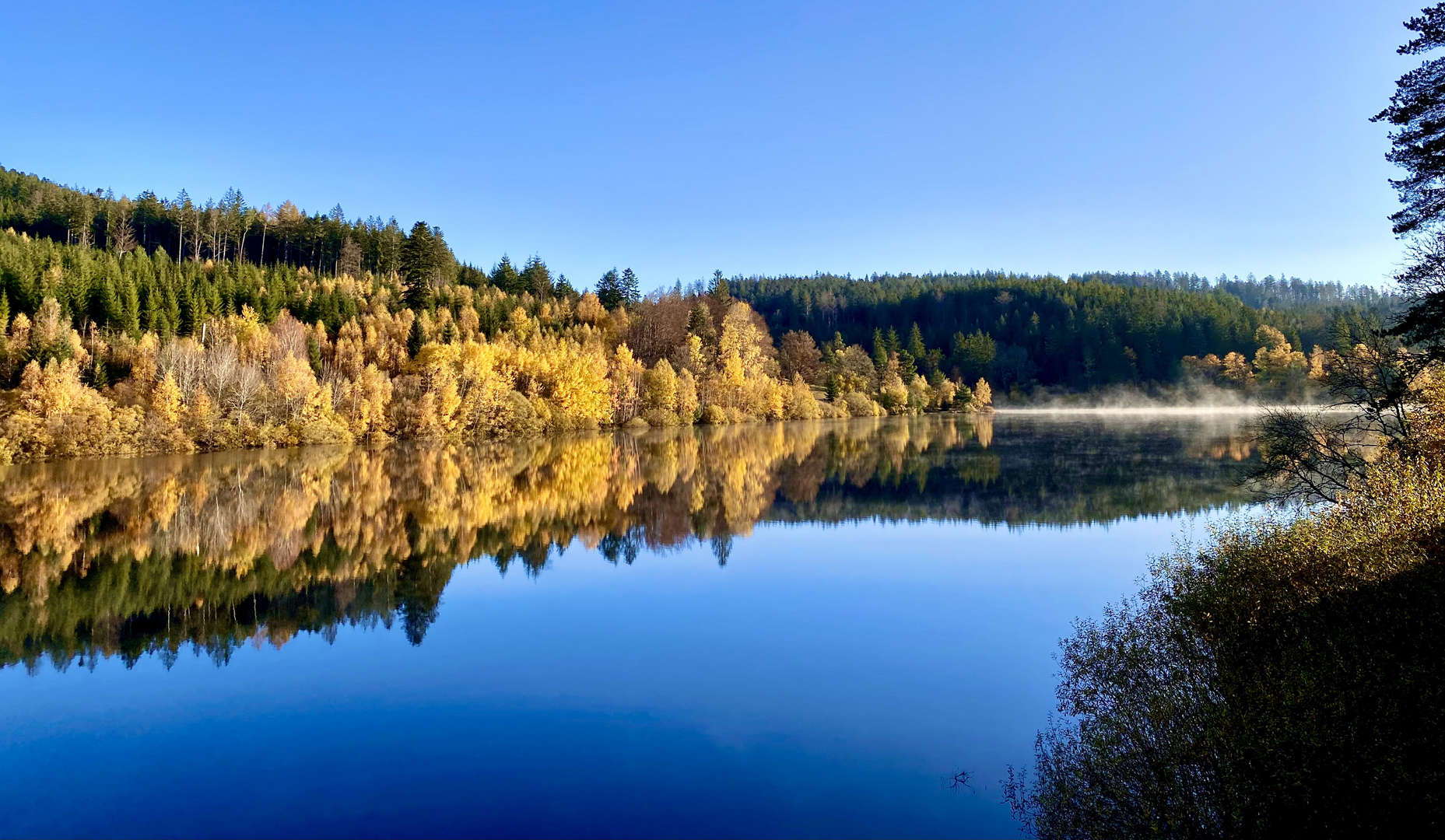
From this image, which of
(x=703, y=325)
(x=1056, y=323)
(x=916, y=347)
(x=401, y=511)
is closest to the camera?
(x=401, y=511)

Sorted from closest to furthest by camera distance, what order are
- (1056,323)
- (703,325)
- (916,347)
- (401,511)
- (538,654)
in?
(538,654)
(401,511)
(703,325)
(916,347)
(1056,323)

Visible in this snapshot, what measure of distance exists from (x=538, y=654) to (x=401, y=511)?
13831mm

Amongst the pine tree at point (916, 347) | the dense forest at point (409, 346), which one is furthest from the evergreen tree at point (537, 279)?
the pine tree at point (916, 347)

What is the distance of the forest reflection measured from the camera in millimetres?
12961

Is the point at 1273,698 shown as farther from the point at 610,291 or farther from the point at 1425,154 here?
the point at 610,291

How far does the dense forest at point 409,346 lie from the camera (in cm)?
4466

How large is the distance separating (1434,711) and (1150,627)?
394cm

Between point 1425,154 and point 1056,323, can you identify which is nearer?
point 1425,154

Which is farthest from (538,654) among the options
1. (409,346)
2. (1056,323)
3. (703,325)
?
(1056,323)

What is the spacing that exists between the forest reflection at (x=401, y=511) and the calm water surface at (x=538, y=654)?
0.13 m

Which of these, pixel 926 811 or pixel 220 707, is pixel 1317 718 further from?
pixel 220 707

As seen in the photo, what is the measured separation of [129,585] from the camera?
47.3 feet

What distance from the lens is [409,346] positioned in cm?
6347

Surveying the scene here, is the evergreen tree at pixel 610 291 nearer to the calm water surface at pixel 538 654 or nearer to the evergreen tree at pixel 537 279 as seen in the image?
the evergreen tree at pixel 537 279
